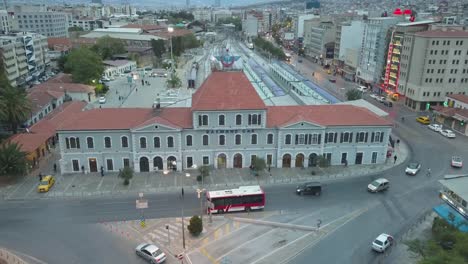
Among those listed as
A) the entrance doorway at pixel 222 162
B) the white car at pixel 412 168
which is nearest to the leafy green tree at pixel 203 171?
the entrance doorway at pixel 222 162

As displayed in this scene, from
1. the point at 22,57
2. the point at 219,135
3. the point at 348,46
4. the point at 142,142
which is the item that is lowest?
the point at 142,142

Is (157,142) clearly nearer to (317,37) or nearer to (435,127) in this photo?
(435,127)

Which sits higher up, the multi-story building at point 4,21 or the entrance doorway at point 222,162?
the multi-story building at point 4,21

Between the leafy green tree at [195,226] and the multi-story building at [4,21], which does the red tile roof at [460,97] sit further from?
the multi-story building at [4,21]

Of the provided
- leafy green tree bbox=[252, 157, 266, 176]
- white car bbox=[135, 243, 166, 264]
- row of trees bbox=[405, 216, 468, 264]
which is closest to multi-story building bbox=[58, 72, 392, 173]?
leafy green tree bbox=[252, 157, 266, 176]

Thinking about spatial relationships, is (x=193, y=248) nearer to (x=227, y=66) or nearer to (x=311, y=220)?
(x=311, y=220)

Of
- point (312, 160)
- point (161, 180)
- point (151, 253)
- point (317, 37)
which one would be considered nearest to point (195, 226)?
point (151, 253)

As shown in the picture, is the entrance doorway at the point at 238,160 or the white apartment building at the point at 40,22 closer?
the entrance doorway at the point at 238,160

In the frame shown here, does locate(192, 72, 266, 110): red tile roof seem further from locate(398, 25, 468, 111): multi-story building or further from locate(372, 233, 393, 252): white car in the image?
locate(398, 25, 468, 111): multi-story building

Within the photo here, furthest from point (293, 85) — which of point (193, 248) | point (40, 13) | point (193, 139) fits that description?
point (40, 13)
